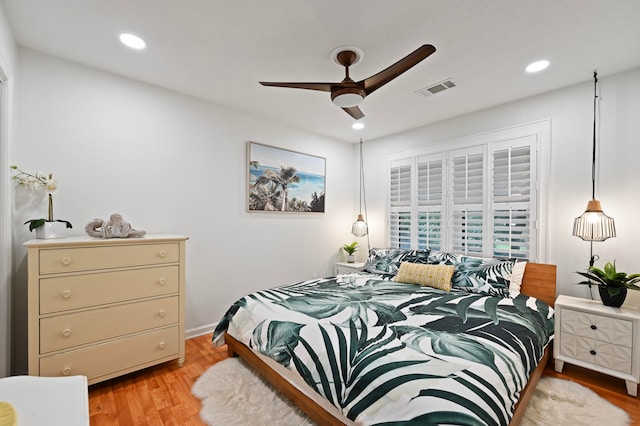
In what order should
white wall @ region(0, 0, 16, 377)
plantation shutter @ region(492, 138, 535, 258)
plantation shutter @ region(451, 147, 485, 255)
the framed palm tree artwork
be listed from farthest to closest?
the framed palm tree artwork < plantation shutter @ region(451, 147, 485, 255) < plantation shutter @ region(492, 138, 535, 258) < white wall @ region(0, 0, 16, 377)

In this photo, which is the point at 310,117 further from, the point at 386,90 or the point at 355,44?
the point at 355,44

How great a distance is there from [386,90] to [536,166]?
1.78 metres

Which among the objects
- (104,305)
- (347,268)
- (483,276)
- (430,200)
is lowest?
(347,268)

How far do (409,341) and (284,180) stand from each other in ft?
8.95

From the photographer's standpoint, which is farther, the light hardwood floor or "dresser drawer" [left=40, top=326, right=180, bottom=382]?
"dresser drawer" [left=40, top=326, right=180, bottom=382]

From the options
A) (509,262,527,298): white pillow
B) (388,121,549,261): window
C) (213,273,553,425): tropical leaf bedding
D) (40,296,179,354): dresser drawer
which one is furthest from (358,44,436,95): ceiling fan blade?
(40,296,179,354): dresser drawer

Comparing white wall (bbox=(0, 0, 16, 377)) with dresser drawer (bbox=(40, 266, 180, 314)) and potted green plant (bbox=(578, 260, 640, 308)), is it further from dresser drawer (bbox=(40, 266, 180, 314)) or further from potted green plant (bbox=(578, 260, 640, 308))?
potted green plant (bbox=(578, 260, 640, 308))

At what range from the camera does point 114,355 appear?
2.22 m

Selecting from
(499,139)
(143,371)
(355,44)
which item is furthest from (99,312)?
(499,139)

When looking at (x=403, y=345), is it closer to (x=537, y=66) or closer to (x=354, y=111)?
(x=354, y=111)

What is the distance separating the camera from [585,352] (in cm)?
226

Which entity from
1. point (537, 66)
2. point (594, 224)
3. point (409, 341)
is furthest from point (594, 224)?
point (409, 341)

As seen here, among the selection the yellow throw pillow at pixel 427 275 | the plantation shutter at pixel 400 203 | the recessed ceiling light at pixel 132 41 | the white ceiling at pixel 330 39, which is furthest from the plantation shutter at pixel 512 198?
the recessed ceiling light at pixel 132 41

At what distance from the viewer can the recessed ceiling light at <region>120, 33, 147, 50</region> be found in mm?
2105
